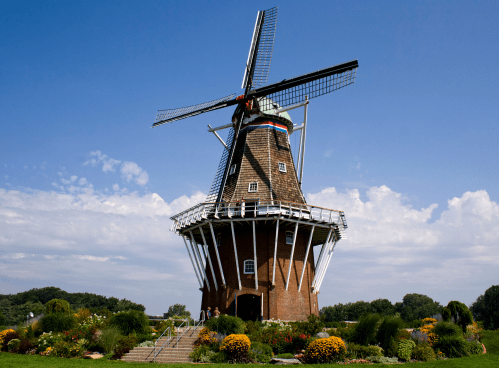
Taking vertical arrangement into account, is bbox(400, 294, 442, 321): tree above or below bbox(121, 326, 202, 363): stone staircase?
above

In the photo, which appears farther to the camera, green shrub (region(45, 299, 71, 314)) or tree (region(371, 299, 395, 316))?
tree (region(371, 299, 395, 316))

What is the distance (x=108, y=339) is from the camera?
17.7 m

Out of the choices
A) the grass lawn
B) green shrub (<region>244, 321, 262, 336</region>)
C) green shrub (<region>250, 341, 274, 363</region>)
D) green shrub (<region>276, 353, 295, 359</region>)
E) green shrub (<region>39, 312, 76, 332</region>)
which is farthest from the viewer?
green shrub (<region>39, 312, 76, 332</region>)

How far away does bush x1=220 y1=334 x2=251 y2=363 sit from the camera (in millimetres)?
15203

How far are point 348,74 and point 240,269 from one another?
14.2 m

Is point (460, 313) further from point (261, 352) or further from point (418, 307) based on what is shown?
point (418, 307)

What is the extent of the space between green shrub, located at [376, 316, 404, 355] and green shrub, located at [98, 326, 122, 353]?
1182 cm

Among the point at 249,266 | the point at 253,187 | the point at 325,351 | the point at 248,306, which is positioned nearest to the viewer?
the point at 325,351

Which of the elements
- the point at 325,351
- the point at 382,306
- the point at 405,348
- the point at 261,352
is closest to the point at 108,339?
the point at 261,352

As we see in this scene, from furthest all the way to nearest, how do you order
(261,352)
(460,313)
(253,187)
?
(253,187)
(460,313)
(261,352)

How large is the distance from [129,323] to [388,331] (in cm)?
1276

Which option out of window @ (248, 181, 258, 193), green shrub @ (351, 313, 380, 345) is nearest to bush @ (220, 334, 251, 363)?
green shrub @ (351, 313, 380, 345)

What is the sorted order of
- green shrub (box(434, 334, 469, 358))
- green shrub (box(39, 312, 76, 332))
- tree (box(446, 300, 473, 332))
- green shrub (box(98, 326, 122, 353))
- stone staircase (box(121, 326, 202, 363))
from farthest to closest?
tree (box(446, 300, 473, 332)) → green shrub (box(39, 312, 76, 332)) → green shrub (box(98, 326, 122, 353)) → stone staircase (box(121, 326, 202, 363)) → green shrub (box(434, 334, 469, 358))

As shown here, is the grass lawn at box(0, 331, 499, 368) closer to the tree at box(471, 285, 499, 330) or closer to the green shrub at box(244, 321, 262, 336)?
the green shrub at box(244, 321, 262, 336)
